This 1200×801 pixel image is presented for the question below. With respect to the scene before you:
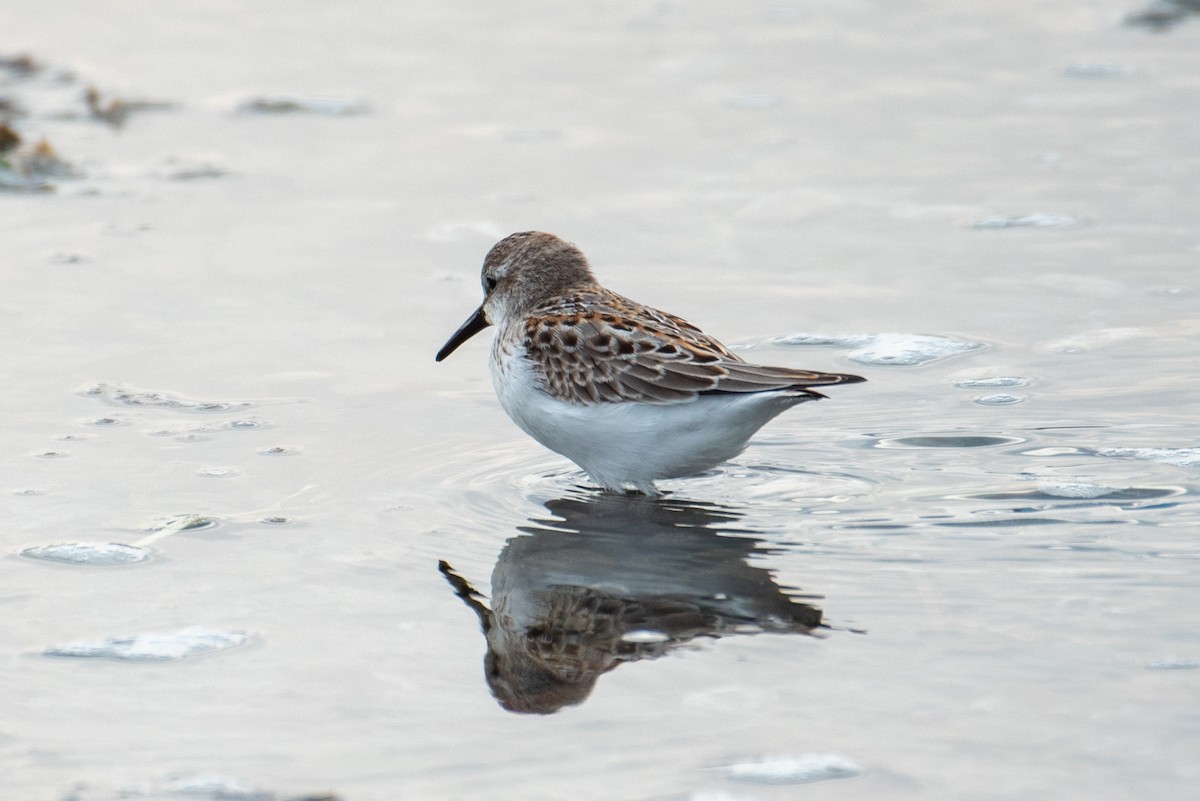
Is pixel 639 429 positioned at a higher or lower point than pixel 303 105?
lower

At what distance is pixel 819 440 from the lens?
5.52m

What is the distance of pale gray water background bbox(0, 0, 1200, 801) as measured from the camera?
3.49 m

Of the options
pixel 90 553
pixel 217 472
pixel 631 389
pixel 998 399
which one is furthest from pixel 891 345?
pixel 90 553

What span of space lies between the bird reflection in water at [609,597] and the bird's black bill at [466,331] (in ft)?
3.71

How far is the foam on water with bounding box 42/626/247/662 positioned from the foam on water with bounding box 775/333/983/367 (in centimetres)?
290

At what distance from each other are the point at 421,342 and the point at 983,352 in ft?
7.06

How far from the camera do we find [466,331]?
6000 mm

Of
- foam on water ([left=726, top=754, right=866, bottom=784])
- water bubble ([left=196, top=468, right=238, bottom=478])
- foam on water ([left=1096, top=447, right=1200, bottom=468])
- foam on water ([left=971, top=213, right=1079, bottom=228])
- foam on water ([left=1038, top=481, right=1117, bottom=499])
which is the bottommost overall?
foam on water ([left=726, top=754, right=866, bottom=784])

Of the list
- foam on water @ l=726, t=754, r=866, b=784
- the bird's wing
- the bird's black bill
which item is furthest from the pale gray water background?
the bird's wing

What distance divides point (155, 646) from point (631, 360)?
5.74ft

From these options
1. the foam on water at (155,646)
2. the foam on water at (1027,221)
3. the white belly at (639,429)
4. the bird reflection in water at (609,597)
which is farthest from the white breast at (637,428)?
the foam on water at (1027,221)

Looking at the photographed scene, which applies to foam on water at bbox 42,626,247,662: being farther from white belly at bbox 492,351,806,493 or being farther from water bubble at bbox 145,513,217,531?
white belly at bbox 492,351,806,493

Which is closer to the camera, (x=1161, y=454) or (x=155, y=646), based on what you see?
(x=155, y=646)

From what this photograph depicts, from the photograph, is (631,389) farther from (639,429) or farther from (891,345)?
(891,345)
